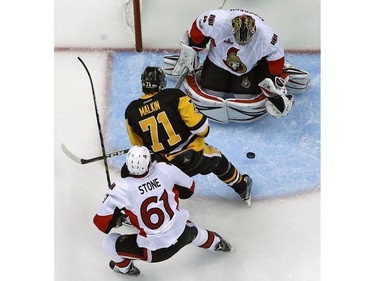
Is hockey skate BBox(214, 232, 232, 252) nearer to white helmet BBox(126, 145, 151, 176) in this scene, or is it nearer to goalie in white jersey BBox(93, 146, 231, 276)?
goalie in white jersey BBox(93, 146, 231, 276)

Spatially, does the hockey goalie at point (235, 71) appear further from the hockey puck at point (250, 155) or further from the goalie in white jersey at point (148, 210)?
the goalie in white jersey at point (148, 210)

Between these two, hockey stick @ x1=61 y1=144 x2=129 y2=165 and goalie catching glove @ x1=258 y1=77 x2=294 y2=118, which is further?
goalie catching glove @ x1=258 y1=77 x2=294 y2=118

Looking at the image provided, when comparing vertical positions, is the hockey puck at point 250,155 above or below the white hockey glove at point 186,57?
below

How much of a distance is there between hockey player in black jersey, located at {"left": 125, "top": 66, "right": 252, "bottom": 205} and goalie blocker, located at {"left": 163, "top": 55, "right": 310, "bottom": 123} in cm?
57

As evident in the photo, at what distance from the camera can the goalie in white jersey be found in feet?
12.2

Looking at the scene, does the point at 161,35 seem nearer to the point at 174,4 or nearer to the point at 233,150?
the point at 174,4

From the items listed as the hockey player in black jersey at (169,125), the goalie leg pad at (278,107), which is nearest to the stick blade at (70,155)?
the hockey player in black jersey at (169,125)

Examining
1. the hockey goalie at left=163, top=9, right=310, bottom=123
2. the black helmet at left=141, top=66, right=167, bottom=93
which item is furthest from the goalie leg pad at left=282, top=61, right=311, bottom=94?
the black helmet at left=141, top=66, right=167, bottom=93

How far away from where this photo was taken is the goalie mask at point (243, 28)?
4.40 metres

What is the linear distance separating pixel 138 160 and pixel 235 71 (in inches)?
51.4

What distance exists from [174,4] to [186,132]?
1611mm

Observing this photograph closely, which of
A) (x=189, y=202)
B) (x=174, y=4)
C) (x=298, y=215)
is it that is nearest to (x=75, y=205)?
(x=189, y=202)

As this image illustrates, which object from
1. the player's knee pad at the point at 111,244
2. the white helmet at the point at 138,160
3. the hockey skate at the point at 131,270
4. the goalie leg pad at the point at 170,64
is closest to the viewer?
the white helmet at the point at 138,160

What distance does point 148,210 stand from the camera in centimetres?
375
